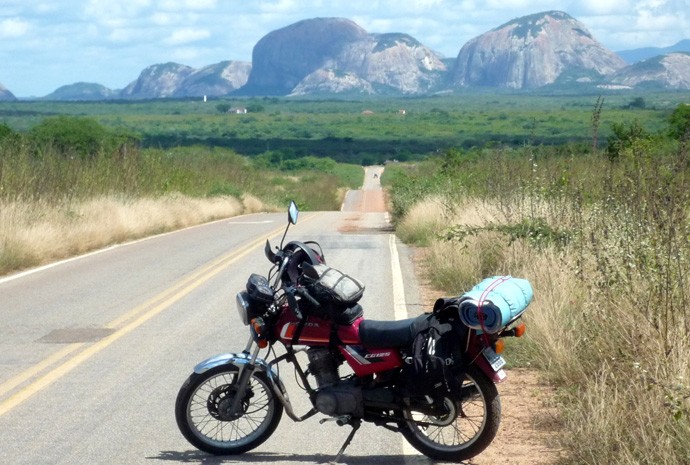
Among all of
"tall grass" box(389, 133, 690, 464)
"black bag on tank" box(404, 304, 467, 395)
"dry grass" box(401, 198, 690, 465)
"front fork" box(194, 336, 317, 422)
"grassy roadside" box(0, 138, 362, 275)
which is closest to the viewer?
"dry grass" box(401, 198, 690, 465)

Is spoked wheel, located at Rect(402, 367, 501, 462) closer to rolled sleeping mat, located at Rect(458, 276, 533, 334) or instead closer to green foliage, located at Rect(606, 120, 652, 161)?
rolled sleeping mat, located at Rect(458, 276, 533, 334)

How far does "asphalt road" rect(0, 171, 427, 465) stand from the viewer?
7535 mm

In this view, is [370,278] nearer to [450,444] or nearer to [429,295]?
[429,295]

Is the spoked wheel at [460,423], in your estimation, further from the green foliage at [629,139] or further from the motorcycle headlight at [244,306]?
the green foliage at [629,139]

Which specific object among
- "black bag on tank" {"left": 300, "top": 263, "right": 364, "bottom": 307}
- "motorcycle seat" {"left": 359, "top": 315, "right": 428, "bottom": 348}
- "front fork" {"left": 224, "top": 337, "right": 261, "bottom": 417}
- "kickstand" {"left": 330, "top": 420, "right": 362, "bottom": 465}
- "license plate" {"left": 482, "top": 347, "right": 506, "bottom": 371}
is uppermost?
"black bag on tank" {"left": 300, "top": 263, "right": 364, "bottom": 307}

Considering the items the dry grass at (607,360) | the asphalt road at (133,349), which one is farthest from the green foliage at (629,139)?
the asphalt road at (133,349)

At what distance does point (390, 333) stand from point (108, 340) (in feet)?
17.4

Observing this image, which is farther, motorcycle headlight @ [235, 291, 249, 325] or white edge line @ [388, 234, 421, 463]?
white edge line @ [388, 234, 421, 463]

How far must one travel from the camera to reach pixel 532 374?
975cm

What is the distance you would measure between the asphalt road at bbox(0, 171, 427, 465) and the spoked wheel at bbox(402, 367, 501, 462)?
0.50ft

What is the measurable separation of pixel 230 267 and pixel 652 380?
12864mm

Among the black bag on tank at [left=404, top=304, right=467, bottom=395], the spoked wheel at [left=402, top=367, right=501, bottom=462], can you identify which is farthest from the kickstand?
the black bag on tank at [left=404, top=304, right=467, bottom=395]

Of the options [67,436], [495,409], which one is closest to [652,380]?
[495,409]

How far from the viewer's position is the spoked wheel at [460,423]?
7.02 metres
